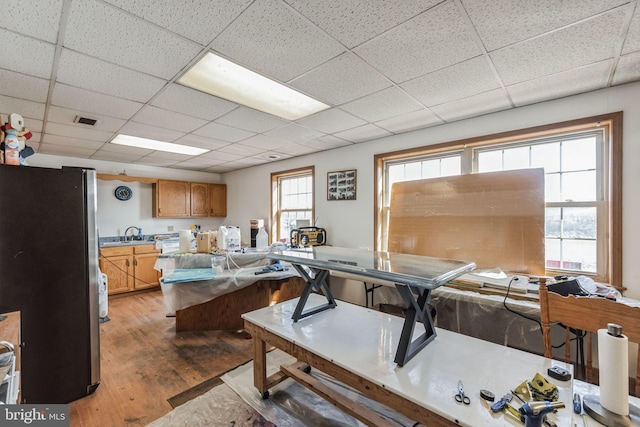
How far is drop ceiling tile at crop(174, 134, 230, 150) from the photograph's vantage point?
3.45 m

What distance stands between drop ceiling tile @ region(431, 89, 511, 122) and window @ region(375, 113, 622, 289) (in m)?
0.26

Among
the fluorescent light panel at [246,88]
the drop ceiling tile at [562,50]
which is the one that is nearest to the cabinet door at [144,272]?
the fluorescent light panel at [246,88]

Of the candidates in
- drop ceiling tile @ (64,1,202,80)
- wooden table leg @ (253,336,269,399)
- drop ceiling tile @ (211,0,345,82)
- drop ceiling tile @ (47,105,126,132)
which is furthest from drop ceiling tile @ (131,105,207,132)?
wooden table leg @ (253,336,269,399)

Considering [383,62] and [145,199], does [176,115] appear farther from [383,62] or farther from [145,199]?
[145,199]

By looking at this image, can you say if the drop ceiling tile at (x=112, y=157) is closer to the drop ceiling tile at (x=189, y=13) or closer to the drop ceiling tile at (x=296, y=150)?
the drop ceiling tile at (x=296, y=150)

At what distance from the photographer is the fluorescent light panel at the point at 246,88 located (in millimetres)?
1908

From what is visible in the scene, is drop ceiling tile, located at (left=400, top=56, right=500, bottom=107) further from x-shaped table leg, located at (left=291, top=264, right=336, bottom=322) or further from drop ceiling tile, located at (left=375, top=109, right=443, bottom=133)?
x-shaped table leg, located at (left=291, top=264, right=336, bottom=322)

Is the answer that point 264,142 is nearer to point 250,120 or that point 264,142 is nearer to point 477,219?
point 250,120

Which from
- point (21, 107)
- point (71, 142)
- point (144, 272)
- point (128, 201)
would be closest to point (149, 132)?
point (21, 107)

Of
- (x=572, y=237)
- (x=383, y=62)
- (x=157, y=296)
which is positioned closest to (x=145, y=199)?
(x=157, y=296)

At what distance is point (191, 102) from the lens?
2373 mm

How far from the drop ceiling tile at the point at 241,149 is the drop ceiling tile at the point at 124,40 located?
2005 millimetres

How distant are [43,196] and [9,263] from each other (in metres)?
0.47

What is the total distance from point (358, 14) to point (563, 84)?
1838mm
